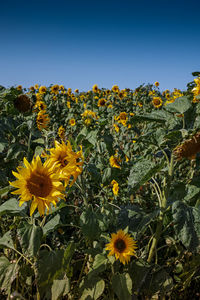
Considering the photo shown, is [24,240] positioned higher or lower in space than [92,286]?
higher

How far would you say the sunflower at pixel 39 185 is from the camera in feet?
3.47

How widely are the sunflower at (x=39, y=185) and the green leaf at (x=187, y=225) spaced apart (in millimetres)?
540

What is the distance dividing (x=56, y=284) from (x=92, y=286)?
0.20 m

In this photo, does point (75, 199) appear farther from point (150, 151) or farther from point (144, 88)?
point (144, 88)

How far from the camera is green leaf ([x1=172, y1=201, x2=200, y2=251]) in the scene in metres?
1.00

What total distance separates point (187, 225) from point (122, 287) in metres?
0.47

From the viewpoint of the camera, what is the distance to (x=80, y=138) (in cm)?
150

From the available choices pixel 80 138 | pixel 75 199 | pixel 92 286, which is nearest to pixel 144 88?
pixel 75 199

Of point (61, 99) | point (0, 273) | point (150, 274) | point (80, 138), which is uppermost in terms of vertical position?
point (61, 99)

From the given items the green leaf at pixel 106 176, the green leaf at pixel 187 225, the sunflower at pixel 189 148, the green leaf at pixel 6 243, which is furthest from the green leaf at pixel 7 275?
the sunflower at pixel 189 148

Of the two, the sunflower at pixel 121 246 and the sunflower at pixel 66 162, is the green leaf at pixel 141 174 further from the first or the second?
the sunflower at pixel 121 246

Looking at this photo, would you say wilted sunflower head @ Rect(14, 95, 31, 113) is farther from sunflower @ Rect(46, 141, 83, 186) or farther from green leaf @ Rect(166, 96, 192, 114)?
green leaf @ Rect(166, 96, 192, 114)

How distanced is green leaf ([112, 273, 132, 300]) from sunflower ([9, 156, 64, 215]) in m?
0.53

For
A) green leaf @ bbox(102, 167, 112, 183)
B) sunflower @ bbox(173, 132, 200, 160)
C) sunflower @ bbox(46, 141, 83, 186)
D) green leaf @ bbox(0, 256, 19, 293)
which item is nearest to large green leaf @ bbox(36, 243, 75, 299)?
Result: green leaf @ bbox(0, 256, 19, 293)
